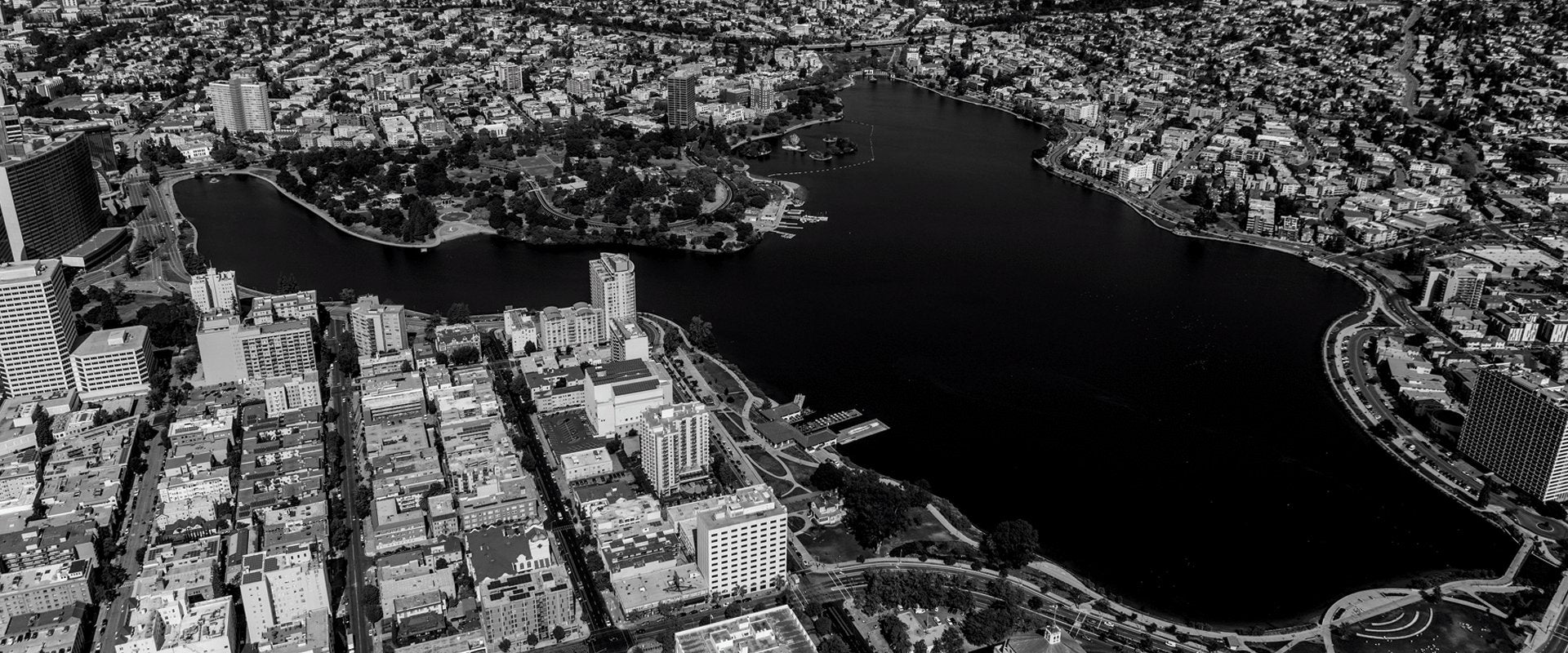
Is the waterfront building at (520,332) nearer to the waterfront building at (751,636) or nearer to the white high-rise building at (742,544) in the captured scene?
the white high-rise building at (742,544)

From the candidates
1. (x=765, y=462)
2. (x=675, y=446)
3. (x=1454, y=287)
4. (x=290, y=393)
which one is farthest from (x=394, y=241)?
(x=1454, y=287)

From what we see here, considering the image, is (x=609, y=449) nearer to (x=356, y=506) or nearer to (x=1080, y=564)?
(x=356, y=506)

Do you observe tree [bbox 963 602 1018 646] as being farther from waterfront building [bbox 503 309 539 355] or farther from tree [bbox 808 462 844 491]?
waterfront building [bbox 503 309 539 355]

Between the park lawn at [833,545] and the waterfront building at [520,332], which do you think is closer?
the park lawn at [833,545]

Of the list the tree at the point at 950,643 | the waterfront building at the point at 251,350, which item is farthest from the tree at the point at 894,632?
the waterfront building at the point at 251,350

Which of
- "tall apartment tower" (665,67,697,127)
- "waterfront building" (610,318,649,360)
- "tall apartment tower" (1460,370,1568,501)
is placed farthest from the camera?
"tall apartment tower" (665,67,697,127)

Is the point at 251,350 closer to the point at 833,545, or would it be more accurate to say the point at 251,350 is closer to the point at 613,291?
the point at 613,291

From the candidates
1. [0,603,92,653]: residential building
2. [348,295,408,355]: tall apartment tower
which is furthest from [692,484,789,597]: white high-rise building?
[348,295,408,355]: tall apartment tower
